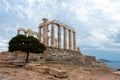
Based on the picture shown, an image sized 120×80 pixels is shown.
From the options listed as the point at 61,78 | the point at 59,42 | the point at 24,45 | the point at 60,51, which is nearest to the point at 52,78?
the point at 61,78

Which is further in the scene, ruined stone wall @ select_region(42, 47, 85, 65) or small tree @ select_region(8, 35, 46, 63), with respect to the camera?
ruined stone wall @ select_region(42, 47, 85, 65)

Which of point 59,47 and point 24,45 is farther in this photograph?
point 59,47

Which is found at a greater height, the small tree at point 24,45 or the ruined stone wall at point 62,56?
the small tree at point 24,45

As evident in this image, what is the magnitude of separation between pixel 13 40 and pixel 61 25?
16.7 meters

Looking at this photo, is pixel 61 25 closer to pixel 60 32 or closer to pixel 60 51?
pixel 60 32

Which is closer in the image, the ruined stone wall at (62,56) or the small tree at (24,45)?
the small tree at (24,45)

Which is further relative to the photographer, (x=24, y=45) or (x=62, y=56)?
(x=62, y=56)

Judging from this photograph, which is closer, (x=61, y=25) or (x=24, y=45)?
(x=24, y=45)

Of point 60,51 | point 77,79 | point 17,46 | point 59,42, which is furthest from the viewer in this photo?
point 59,42

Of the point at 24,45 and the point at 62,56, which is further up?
the point at 24,45

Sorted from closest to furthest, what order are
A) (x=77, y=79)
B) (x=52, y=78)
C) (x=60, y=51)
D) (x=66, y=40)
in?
(x=52, y=78) → (x=77, y=79) → (x=60, y=51) → (x=66, y=40)

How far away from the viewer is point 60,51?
115ft

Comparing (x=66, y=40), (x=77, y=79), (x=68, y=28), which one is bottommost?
(x=77, y=79)

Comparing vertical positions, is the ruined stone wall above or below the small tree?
below
